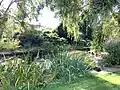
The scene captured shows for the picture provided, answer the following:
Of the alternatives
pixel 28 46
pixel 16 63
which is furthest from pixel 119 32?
pixel 28 46

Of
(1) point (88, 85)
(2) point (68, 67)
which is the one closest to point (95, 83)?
(1) point (88, 85)

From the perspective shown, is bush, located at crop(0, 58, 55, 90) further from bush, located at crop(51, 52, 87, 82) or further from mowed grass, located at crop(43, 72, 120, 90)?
bush, located at crop(51, 52, 87, 82)

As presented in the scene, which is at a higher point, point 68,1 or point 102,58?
point 68,1

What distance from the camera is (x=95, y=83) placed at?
1059 centimetres

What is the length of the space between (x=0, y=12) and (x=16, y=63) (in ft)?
20.3

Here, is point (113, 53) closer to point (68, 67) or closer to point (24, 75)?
point (68, 67)

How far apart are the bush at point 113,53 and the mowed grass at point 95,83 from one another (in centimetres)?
277

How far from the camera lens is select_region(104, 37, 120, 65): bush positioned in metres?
15.1

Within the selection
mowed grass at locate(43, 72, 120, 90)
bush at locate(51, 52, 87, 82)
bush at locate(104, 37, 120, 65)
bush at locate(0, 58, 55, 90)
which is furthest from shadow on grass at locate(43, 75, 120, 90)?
bush at locate(104, 37, 120, 65)

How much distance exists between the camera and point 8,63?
10492mm

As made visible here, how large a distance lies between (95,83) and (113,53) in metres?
5.07

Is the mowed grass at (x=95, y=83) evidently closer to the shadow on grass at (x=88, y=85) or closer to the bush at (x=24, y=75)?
the shadow on grass at (x=88, y=85)

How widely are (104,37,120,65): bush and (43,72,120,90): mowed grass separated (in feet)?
9.10

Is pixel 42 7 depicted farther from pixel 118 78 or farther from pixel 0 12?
pixel 118 78
